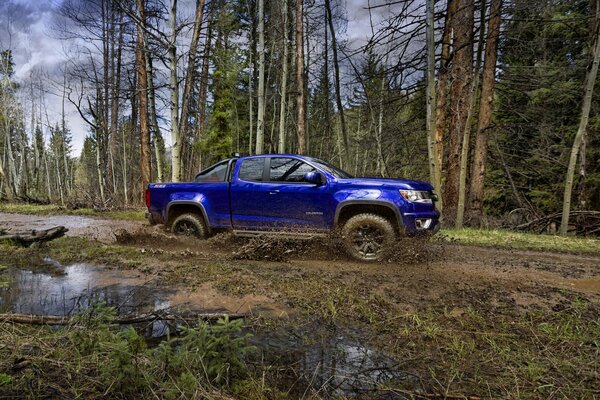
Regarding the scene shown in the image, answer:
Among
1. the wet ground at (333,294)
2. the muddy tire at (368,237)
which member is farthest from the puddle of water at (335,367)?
the muddy tire at (368,237)

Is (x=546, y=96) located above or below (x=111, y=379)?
above

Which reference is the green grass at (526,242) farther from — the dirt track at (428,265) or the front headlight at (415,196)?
the front headlight at (415,196)

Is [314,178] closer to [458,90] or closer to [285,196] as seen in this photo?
[285,196]

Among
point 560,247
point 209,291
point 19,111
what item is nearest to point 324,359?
point 209,291

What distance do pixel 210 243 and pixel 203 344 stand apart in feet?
14.3

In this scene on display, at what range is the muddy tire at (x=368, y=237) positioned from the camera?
5.21 m

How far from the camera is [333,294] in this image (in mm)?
3701

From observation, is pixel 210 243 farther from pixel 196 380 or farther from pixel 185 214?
pixel 196 380

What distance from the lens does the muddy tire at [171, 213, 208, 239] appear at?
6525 mm

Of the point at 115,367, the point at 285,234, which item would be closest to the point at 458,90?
the point at 285,234

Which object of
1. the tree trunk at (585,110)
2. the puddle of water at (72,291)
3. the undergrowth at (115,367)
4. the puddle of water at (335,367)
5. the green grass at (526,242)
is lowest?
the green grass at (526,242)

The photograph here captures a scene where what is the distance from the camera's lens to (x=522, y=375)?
2.16m

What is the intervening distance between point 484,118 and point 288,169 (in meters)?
8.02

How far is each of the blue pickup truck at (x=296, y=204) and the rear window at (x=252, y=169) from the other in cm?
2
